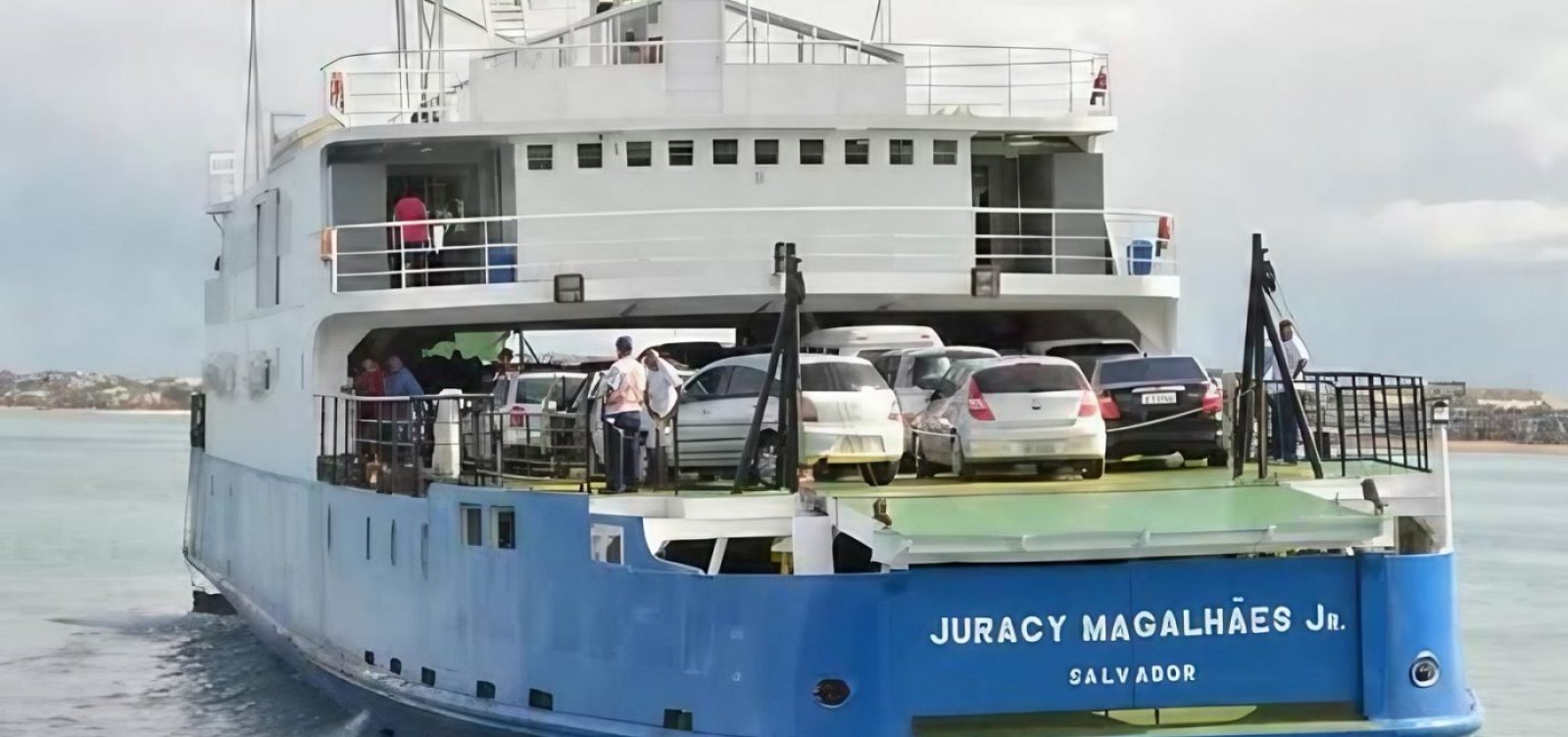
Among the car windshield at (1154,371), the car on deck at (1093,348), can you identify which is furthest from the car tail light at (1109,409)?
the car on deck at (1093,348)

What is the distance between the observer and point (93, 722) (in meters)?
23.9

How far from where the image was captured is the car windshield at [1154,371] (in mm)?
18719

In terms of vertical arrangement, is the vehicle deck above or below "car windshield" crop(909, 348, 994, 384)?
below

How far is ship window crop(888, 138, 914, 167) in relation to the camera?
21656 mm

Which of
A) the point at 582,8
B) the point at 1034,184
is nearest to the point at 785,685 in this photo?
the point at 1034,184

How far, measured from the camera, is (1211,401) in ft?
60.7

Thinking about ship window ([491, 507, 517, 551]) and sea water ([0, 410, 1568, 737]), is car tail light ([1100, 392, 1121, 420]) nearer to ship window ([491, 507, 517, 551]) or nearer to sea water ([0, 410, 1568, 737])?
ship window ([491, 507, 517, 551])

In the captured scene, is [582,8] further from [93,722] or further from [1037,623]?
[1037,623]

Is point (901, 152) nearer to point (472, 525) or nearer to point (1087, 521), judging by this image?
point (472, 525)

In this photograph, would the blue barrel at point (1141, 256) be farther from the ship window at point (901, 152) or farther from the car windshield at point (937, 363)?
the car windshield at point (937, 363)

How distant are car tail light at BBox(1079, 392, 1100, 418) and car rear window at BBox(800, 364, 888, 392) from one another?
1633mm

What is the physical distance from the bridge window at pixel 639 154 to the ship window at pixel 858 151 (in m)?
2.13

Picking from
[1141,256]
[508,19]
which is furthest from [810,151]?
[508,19]

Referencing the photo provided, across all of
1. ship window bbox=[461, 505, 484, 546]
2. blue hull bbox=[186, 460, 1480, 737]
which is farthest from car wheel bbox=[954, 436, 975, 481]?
ship window bbox=[461, 505, 484, 546]
